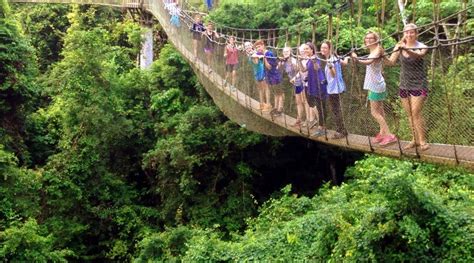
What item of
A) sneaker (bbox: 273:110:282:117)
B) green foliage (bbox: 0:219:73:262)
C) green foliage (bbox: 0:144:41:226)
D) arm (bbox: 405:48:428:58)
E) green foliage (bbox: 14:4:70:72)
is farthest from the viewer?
green foliage (bbox: 14:4:70:72)

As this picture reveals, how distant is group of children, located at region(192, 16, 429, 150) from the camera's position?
331 centimetres

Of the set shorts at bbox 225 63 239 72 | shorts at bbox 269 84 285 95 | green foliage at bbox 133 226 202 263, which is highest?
shorts at bbox 225 63 239 72

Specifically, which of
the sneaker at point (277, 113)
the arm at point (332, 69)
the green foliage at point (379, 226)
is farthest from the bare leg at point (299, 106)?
the green foliage at point (379, 226)

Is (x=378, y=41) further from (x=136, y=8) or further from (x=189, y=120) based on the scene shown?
(x=136, y=8)

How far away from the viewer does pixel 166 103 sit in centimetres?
880

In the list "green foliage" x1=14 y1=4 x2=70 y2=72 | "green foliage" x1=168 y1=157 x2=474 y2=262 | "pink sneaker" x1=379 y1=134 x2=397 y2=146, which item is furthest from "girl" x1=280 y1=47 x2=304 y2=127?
"green foliage" x1=14 y1=4 x2=70 y2=72

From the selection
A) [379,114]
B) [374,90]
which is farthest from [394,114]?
[374,90]

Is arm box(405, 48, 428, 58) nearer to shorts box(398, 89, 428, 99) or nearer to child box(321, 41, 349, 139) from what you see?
shorts box(398, 89, 428, 99)

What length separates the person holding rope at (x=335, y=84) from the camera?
13.5 ft

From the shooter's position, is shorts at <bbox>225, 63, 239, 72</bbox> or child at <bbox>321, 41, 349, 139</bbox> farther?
shorts at <bbox>225, 63, 239, 72</bbox>

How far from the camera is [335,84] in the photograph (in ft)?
13.7

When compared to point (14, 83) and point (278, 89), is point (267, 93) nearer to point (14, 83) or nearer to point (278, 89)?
point (278, 89)

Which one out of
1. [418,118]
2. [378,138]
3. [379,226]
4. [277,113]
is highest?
[418,118]

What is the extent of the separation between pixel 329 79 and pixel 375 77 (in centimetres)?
59
